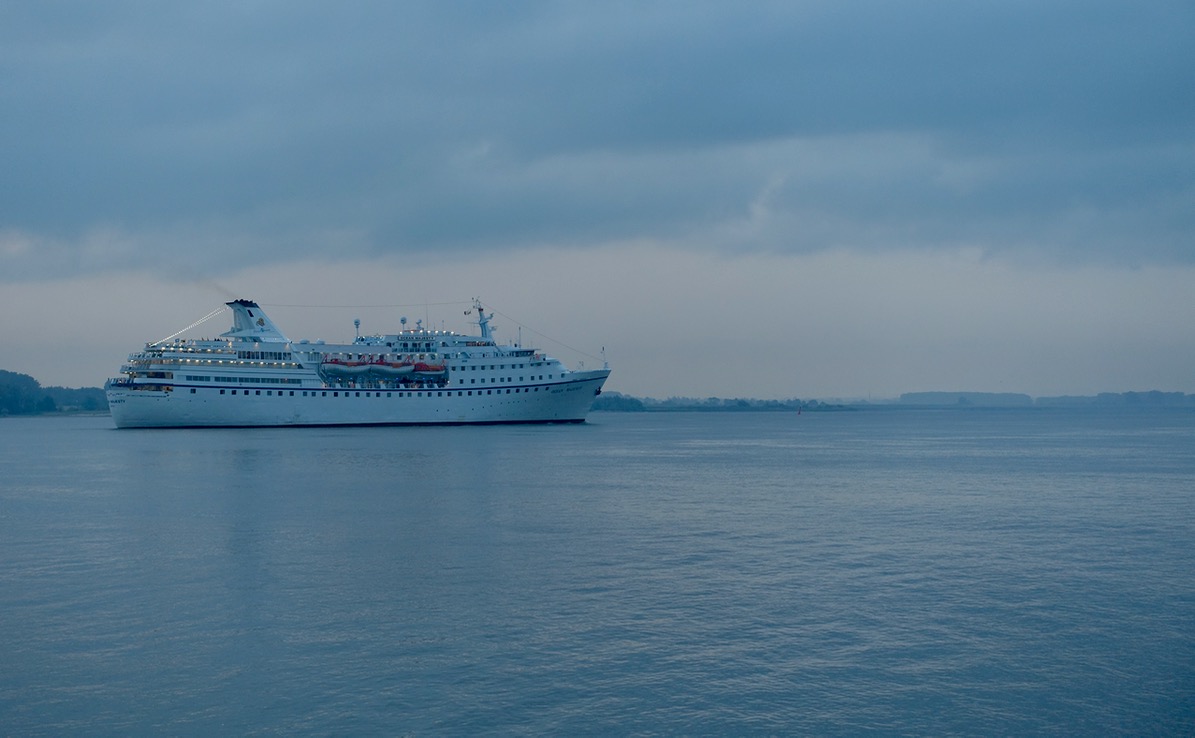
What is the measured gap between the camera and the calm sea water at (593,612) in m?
12.6

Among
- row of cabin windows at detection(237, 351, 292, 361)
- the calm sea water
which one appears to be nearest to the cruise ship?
row of cabin windows at detection(237, 351, 292, 361)

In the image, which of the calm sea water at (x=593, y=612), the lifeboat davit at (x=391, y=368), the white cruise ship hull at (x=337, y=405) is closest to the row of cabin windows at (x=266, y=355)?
the white cruise ship hull at (x=337, y=405)

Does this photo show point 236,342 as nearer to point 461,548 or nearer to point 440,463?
point 440,463

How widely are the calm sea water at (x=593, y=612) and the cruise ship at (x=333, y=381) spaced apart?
59.4 meters

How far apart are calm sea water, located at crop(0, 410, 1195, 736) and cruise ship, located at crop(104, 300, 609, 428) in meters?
59.4

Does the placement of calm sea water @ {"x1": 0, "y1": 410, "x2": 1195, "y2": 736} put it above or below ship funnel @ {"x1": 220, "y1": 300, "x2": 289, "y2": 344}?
below

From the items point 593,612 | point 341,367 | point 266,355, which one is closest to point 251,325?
point 266,355

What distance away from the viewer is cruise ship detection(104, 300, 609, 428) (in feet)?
313

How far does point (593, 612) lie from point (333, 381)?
291 feet

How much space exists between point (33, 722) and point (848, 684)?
36.4ft

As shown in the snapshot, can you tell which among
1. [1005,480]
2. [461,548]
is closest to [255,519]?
[461,548]

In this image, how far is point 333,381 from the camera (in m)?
102

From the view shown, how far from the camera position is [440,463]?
53625mm

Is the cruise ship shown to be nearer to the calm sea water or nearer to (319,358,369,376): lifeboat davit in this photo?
(319,358,369,376): lifeboat davit
